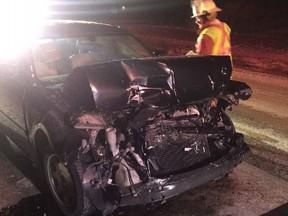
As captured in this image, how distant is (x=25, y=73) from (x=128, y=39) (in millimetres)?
1616

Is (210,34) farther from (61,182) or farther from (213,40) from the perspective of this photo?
(61,182)

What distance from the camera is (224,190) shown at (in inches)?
164

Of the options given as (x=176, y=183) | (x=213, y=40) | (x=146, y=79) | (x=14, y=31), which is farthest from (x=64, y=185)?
(x=213, y=40)

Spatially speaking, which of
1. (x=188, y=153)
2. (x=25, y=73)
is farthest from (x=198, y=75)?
(x=25, y=73)

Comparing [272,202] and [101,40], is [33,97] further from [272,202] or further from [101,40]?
[272,202]

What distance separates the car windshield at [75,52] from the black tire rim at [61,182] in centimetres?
93

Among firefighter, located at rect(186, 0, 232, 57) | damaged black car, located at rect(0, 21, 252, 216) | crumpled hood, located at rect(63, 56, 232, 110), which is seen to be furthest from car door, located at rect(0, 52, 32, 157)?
firefighter, located at rect(186, 0, 232, 57)

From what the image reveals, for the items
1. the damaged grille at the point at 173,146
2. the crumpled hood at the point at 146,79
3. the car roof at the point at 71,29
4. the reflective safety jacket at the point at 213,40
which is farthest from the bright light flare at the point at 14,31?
the reflective safety jacket at the point at 213,40

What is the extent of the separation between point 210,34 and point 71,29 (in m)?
1.77

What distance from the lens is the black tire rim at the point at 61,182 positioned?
347cm

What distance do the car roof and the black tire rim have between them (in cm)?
162

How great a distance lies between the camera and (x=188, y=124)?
12.5 ft

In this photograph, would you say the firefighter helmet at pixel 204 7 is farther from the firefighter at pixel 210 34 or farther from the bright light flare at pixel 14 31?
the bright light flare at pixel 14 31

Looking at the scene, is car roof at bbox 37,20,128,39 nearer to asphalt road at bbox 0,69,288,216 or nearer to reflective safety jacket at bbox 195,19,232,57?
reflective safety jacket at bbox 195,19,232,57
